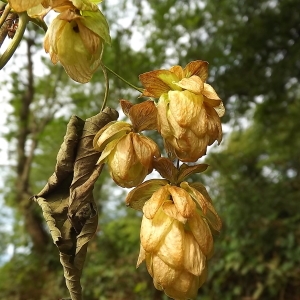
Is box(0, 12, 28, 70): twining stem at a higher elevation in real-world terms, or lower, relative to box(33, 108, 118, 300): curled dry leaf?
higher

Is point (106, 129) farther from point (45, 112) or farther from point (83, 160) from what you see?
point (45, 112)

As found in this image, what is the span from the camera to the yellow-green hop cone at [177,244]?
1.57 ft

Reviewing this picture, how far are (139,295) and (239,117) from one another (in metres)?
1.42

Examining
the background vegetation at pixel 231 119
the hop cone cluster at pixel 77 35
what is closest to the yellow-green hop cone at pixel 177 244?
the hop cone cluster at pixel 77 35

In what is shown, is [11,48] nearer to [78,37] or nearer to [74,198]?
[78,37]

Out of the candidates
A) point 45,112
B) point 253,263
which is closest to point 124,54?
point 45,112

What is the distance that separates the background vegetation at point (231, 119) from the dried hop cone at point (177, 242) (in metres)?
1.99

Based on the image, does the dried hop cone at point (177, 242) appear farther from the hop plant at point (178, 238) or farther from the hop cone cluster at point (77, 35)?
the hop cone cluster at point (77, 35)

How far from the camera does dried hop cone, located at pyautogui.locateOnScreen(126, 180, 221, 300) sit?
0.48 metres

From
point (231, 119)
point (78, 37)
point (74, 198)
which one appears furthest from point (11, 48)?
point (231, 119)

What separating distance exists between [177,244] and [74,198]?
0.15m

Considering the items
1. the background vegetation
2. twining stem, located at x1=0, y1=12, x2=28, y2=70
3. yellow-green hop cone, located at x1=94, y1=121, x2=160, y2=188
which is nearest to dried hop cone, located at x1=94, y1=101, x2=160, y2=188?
yellow-green hop cone, located at x1=94, y1=121, x2=160, y2=188

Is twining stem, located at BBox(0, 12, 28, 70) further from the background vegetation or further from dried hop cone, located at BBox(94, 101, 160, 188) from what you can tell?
the background vegetation

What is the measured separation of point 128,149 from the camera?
0.52 m
